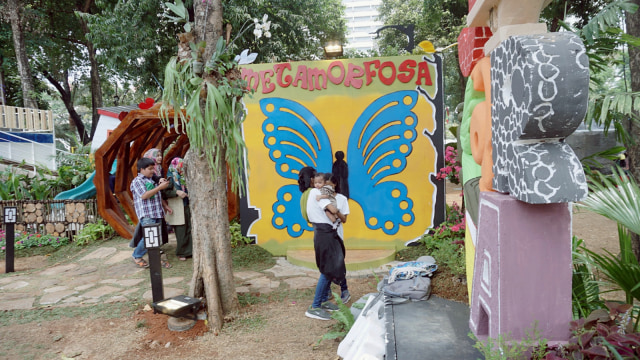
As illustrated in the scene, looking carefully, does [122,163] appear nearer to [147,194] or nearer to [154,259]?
[147,194]

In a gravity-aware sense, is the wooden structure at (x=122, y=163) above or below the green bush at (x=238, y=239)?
above

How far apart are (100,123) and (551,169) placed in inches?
580

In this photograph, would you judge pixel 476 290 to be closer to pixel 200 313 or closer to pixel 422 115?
pixel 200 313

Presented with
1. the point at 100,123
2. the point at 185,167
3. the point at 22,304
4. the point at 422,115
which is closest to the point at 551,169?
the point at 185,167

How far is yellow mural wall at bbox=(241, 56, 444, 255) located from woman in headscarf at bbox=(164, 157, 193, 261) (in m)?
0.94

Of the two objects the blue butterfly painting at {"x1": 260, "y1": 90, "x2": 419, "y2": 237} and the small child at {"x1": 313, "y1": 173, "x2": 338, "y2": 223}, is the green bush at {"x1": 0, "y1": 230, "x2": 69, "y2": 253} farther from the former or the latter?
the small child at {"x1": 313, "y1": 173, "x2": 338, "y2": 223}

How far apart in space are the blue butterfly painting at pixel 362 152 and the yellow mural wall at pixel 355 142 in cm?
2

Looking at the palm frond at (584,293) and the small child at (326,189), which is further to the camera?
the small child at (326,189)

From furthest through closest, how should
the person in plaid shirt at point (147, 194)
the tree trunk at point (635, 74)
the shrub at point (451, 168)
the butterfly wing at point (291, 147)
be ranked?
1. the butterfly wing at point (291, 147)
2. the shrub at point (451, 168)
3. the person in plaid shirt at point (147, 194)
4. the tree trunk at point (635, 74)

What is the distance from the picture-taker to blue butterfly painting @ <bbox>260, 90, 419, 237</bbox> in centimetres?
636

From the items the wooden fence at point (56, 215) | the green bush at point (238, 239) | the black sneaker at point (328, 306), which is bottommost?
the black sneaker at point (328, 306)

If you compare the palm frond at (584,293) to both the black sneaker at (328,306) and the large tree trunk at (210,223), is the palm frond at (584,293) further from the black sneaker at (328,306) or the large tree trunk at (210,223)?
the large tree trunk at (210,223)

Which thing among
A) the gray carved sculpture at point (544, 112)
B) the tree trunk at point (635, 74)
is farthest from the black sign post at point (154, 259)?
the tree trunk at point (635, 74)

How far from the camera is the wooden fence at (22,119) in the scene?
1289 centimetres
